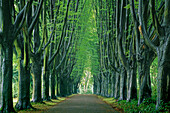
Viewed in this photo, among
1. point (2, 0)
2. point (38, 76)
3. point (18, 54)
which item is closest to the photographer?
point (2, 0)

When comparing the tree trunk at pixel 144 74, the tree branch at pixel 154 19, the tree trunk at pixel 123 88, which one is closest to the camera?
the tree branch at pixel 154 19

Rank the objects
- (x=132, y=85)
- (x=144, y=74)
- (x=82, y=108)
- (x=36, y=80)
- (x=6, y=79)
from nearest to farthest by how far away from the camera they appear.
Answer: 1. (x=6, y=79)
2. (x=144, y=74)
3. (x=82, y=108)
4. (x=132, y=85)
5. (x=36, y=80)

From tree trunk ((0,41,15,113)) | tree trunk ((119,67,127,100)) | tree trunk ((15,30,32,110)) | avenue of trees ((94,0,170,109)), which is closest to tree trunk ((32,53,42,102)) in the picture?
tree trunk ((15,30,32,110))

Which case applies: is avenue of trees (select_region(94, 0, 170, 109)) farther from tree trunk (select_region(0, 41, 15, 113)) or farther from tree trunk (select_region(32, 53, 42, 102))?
tree trunk (select_region(0, 41, 15, 113))

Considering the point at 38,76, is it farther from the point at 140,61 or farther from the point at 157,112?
the point at 157,112

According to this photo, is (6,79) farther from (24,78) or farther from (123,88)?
(123,88)

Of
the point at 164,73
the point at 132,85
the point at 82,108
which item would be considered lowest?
the point at 82,108

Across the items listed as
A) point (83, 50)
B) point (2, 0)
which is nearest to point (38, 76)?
point (2, 0)

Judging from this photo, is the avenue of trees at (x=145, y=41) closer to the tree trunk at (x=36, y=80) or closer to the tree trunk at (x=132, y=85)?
the tree trunk at (x=132, y=85)

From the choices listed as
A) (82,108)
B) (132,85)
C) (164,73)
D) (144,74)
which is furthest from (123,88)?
(164,73)

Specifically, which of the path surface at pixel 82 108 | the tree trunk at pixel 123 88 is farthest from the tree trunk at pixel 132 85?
the tree trunk at pixel 123 88

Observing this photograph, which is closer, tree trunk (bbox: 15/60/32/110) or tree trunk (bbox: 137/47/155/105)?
tree trunk (bbox: 15/60/32/110)

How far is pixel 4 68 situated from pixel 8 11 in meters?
2.46

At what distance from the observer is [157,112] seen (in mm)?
9320
